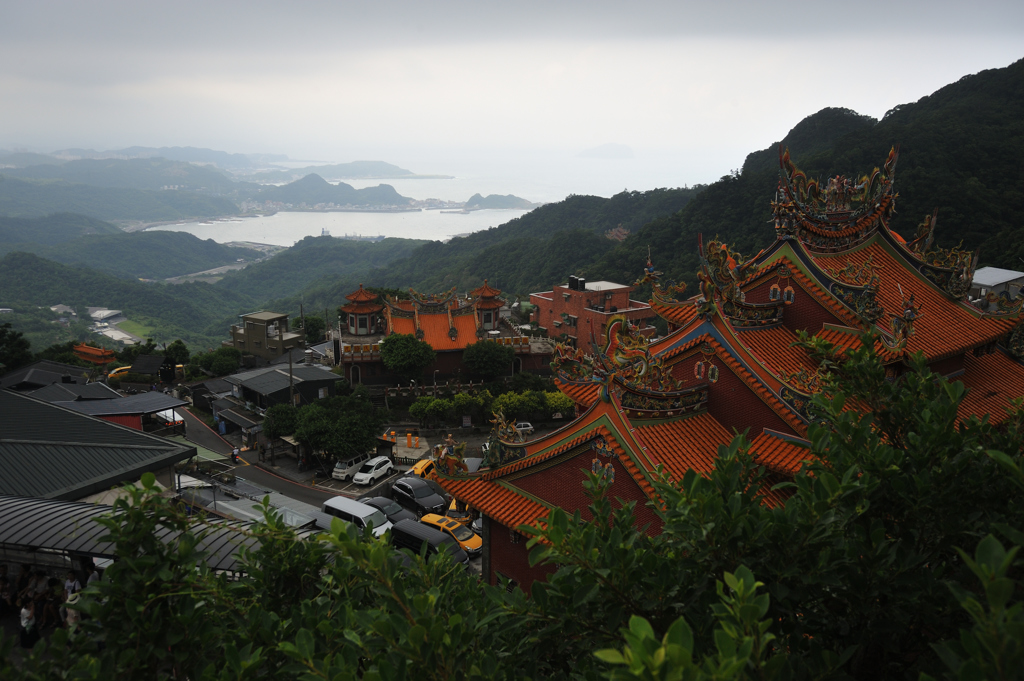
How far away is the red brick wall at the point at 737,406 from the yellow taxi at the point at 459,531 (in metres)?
13.1

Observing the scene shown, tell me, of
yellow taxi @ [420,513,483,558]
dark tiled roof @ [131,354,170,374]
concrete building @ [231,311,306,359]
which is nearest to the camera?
yellow taxi @ [420,513,483,558]

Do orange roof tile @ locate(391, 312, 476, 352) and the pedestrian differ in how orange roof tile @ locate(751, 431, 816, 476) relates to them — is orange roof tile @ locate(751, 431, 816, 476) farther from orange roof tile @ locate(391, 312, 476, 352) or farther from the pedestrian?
orange roof tile @ locate(391, 312, 476, 352)

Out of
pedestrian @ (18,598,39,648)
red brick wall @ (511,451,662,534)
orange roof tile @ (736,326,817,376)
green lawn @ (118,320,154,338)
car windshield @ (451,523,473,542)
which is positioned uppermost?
orange roof tile @ (736,326,817,376)

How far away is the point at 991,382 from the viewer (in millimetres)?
14891

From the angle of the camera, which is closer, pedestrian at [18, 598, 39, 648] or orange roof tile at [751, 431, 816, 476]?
pedestrian at [18, 598, 39, 648]

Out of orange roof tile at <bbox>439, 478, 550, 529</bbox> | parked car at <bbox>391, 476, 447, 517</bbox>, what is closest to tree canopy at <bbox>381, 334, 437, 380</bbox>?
parked car at <bbox>391, 476, 447, 517</bbox>

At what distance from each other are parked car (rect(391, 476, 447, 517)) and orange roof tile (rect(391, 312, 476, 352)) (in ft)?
53.2

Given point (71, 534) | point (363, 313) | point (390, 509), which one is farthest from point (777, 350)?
point (363, 313)

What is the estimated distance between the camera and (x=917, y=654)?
19.3 feet

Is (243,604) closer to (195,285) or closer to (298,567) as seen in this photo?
(298,567)

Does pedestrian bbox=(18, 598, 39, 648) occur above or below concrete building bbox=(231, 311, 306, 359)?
above

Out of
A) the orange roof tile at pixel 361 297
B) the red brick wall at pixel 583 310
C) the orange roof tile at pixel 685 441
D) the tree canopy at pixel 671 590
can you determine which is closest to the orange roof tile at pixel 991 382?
the orange roof tile at pixel 685 441

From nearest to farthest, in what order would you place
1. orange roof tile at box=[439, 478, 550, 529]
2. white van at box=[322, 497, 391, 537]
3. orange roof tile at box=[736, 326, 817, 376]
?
orange roof tile at box=[439, 478, 550, 529]
orange roof tile at box=[736, 326, 817, 376]
white van at box=[322, 497, 391, 537]

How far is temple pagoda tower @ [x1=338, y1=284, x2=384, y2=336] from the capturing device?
45750 mm
